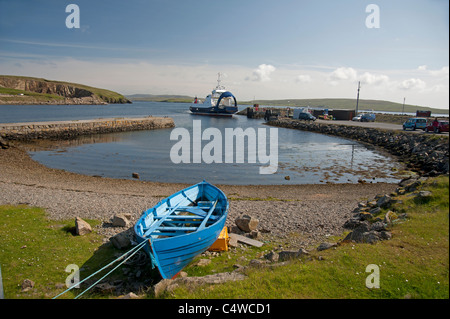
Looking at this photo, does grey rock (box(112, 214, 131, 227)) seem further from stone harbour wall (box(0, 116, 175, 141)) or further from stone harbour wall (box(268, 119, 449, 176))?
stone harbour wall (box(0, 116, 175, 141))

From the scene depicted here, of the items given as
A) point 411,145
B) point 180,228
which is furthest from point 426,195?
point 411,145

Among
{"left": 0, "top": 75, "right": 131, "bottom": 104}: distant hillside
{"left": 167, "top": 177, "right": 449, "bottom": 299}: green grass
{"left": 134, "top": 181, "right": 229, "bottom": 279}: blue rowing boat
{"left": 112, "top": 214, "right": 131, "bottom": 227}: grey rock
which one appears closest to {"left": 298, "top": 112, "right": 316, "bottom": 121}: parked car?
{"left": 134, "top": 181, "right": 229, "bottom": 279}: blue rowing boat

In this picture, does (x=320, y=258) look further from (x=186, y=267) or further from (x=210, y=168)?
(x=210, y=168)

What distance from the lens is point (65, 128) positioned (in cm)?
4009

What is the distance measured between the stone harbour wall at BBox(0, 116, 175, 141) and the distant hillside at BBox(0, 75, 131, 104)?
87818 mm

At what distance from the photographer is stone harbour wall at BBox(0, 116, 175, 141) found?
111ft

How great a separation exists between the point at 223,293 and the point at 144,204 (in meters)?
8.73

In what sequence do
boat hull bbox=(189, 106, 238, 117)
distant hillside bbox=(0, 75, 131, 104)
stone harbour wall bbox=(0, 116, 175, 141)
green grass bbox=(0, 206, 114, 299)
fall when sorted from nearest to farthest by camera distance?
green grass bbox=(0, 206, 114, 299) < stone harbour wall bbox=(0, 116, 175, 141) < boat hull bbox=(189, 106, 238, 117) < distant hillside bbox=(0, 75, 131, 104)

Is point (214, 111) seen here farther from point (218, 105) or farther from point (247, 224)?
point (247, 224)

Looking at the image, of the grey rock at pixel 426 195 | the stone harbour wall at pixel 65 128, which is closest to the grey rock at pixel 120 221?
the grey rock at pixel 426 195

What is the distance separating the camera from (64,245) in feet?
26.3

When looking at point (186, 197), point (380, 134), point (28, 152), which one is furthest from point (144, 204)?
point (380, 134)

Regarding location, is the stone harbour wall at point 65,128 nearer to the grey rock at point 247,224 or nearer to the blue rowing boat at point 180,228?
the blue rowing boat at point 180,228
